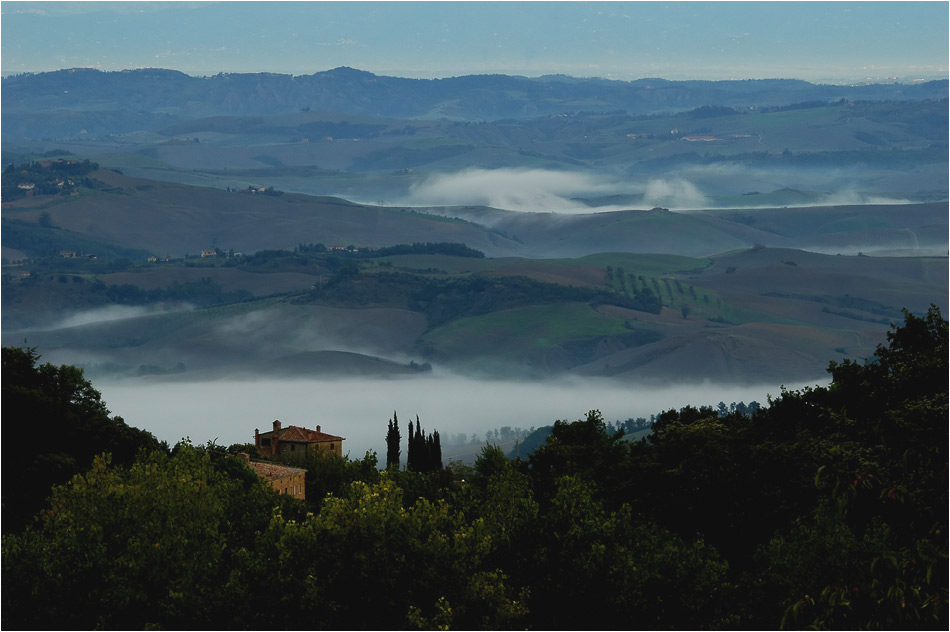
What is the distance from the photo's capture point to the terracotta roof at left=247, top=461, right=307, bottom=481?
92250mm

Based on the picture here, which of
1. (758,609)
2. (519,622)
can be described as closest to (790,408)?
(758,609)

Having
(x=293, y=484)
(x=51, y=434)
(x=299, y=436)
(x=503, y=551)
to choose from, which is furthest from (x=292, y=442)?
(x=503, y=551)

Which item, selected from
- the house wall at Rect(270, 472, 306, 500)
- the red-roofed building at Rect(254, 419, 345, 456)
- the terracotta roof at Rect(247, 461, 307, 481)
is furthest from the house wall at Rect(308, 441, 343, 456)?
the house wall at Rect(270, 472, 306, 500)

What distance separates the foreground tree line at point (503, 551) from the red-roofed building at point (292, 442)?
74.1 metres

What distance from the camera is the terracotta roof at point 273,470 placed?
9225 cm

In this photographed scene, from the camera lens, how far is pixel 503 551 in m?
46.1

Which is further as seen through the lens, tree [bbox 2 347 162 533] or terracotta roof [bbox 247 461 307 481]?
terracotta roof [bbox 247 461 307 481]

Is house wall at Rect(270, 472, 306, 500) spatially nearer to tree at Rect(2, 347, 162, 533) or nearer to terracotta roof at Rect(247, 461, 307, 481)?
terracotta roof at Rect(247, 461, 307, 481)

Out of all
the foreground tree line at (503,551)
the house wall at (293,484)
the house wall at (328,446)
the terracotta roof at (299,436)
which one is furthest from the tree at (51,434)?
the terracotta roof at (299,436)

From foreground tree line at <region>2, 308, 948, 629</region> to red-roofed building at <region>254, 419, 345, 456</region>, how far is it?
7412 cm

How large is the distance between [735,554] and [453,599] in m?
19.0

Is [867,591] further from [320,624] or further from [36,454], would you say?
[36,454]

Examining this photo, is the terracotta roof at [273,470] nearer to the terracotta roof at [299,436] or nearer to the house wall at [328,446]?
the house wall at [328,446]

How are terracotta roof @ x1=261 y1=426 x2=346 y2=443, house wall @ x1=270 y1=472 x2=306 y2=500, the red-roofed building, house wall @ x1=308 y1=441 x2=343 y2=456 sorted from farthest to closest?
terracotta roof @ x1=261 y1=426 x2=346 y2=443 → the red-roofed building → house wall @ x1=308 y1=441 x2=343 y2=456 → house wall @ x1=270 y1=472 x2=306 y2=500
